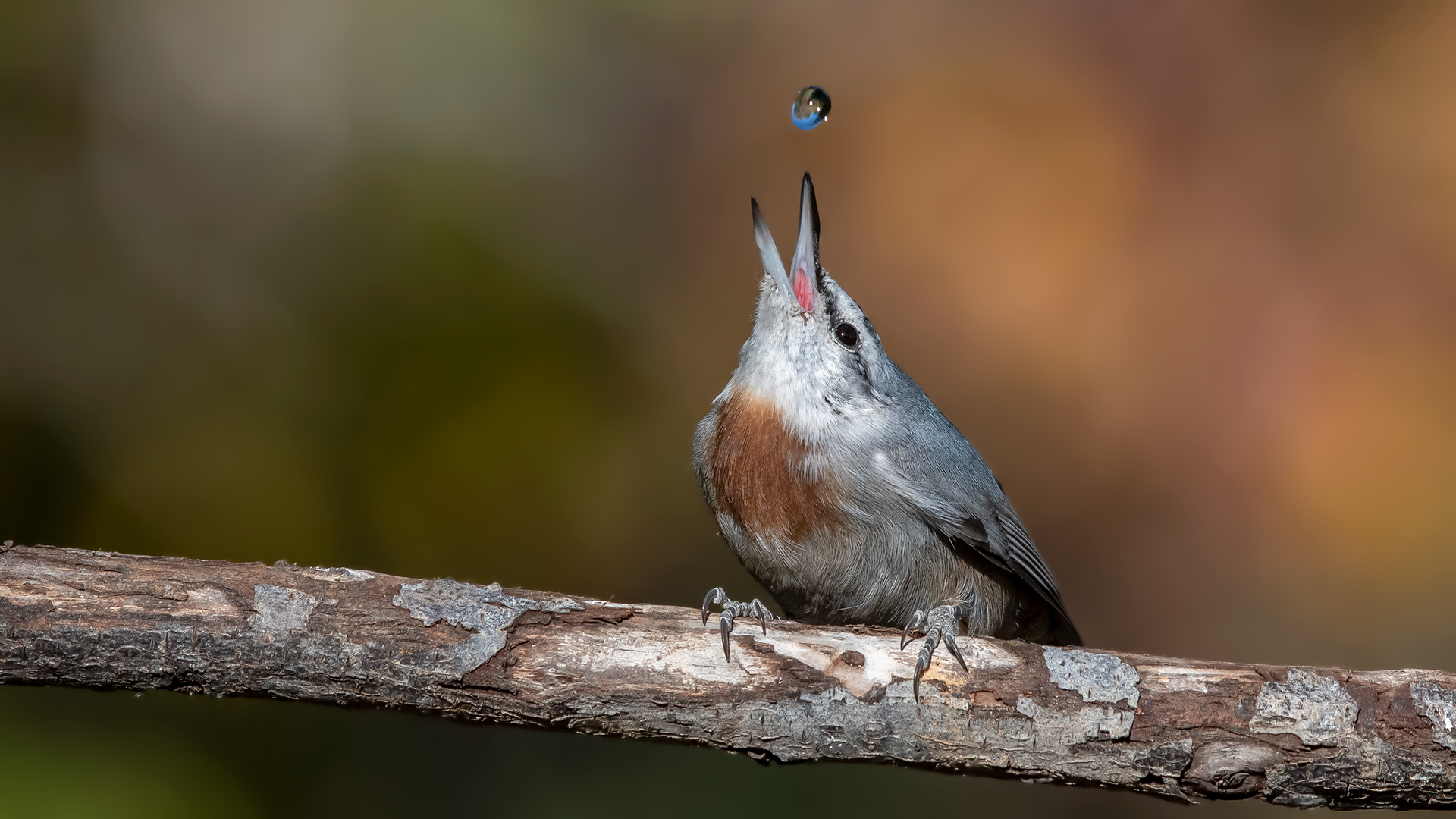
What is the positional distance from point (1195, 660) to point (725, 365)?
9.79ft

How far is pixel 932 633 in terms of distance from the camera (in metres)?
2.33

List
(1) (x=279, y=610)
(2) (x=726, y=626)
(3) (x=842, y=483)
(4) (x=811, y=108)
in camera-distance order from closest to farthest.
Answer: (1) (x=279, y=610)
(2) (x=726, y=626)
(3) (x=842, y=483)
(4) (x=811, y=108)

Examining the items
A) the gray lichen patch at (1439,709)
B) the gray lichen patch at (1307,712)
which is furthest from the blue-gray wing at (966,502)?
the gray lichen patch at (1439,709)

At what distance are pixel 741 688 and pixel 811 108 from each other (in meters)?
1.95

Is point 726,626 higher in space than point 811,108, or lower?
lower

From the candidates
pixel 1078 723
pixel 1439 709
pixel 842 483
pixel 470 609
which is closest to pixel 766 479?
pixel 842 483

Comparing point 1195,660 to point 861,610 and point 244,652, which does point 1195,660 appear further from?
point 244,652

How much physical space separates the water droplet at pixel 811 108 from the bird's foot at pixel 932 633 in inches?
62.9

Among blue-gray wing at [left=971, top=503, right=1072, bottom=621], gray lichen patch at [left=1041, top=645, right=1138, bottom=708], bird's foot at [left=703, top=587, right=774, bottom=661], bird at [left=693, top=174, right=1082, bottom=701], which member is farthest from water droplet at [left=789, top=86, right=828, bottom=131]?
gray lichen patch at [left=1041, top=645, right=1138, bottom=708]

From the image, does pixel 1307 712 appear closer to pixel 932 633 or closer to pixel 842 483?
pixel 932 633

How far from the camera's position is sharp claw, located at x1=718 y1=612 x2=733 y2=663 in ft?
7.07

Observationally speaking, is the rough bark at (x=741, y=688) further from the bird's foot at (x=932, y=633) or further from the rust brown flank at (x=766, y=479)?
the rust brown flank at (x=766, y=479)

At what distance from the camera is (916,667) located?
7.22ft

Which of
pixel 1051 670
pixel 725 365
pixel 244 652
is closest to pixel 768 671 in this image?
pixel 1051 670
